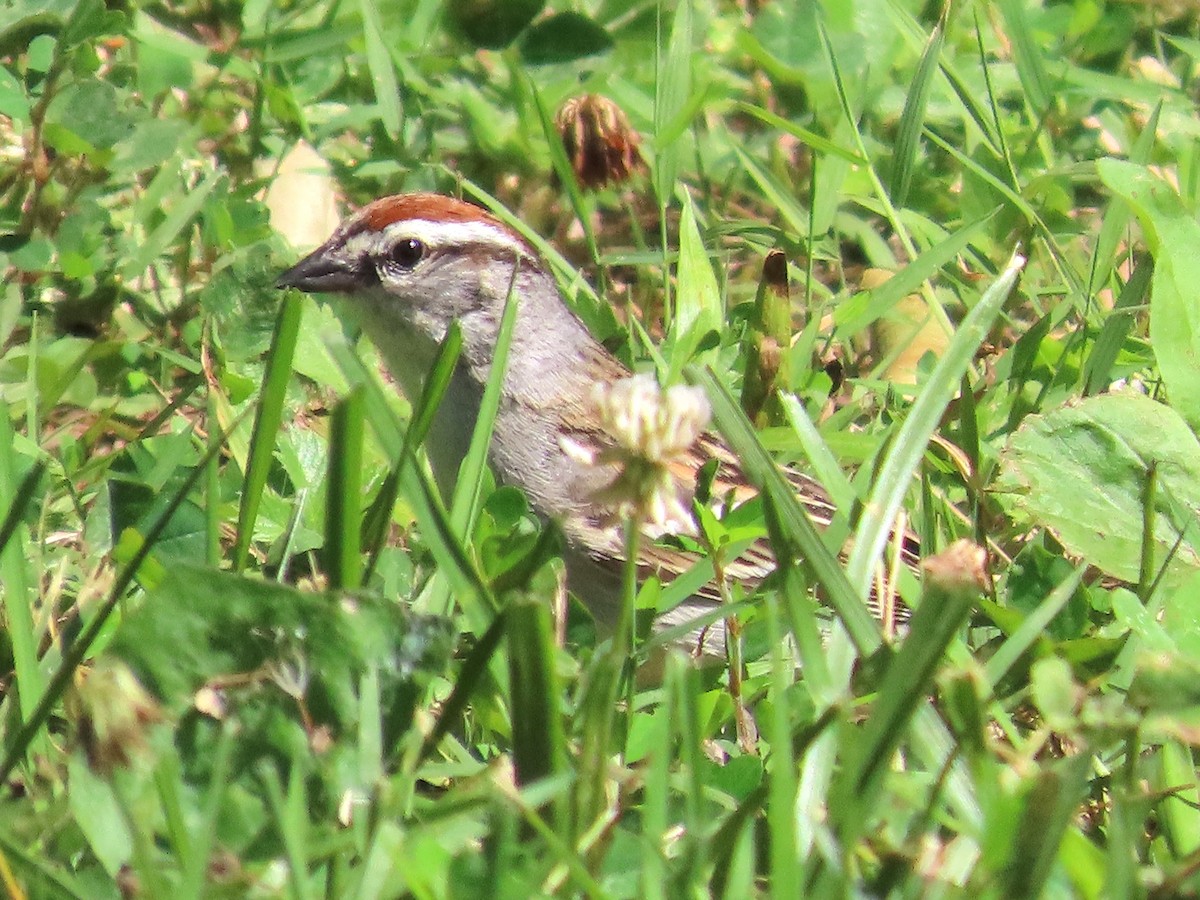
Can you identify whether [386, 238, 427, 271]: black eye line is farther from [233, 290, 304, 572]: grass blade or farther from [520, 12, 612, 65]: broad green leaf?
[520, 12, 612, 65]: broad green leaf

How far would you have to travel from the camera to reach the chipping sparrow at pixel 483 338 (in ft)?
9.55

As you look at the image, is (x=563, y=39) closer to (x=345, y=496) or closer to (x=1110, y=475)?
(x=1110, y=475)

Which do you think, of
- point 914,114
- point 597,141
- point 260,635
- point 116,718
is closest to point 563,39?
point 597,141

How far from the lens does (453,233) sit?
3.10 m

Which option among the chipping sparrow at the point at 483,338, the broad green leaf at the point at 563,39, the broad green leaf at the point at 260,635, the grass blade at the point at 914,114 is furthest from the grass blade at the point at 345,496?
the broad green leaf at the point at 563,39

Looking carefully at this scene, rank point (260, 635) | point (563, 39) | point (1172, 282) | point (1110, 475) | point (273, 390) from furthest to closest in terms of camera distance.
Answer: point (563, 39) < point (1172, 282) < point (1110, 475) < point (273, 390) < point (260, 635)

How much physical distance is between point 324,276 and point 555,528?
143 cm

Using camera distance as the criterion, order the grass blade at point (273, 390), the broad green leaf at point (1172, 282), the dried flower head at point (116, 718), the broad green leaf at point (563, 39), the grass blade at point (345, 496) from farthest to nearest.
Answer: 1. the broad green leaf at point (563, 39)
2. the broad green leaf at point (1172, 282)
3. the grass blade at point (273, 390)
4. the grass blade at point (345, 496)
5. the dried flower head at point (116, 718)

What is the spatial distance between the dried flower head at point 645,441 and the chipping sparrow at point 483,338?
52.3 inches

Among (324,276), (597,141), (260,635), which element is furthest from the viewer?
(597,141)

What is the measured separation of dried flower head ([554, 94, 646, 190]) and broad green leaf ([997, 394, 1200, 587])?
1.40 metres

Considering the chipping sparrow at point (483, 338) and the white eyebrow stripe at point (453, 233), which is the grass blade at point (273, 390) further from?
the white eyebrow stripe at point (453, 233)

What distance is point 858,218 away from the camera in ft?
13.5

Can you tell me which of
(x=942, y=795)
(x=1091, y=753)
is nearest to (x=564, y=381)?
(x=942, y=795)
